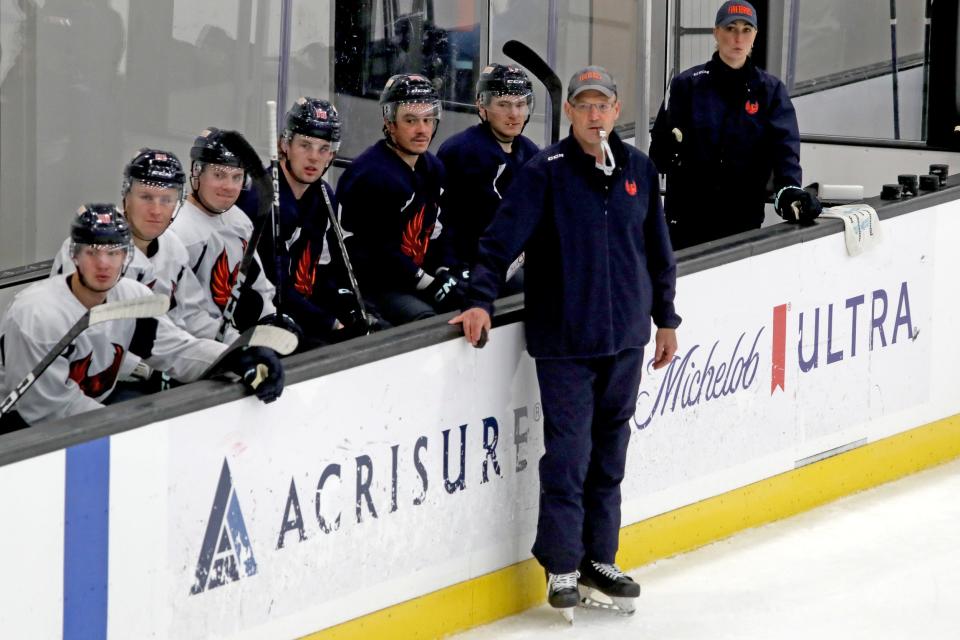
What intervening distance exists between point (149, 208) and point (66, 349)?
1.40 feet

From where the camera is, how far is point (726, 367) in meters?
4.04

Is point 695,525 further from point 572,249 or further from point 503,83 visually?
point 503,83

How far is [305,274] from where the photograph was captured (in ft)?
12.7

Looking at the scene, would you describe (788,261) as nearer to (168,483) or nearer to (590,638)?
(590,638)

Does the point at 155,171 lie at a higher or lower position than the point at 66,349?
higher

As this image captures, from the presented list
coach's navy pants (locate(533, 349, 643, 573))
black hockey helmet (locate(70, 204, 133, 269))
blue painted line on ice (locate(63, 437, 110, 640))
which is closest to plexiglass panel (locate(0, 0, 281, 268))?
black hockey helmet (locate(70, 204, 133, 269))

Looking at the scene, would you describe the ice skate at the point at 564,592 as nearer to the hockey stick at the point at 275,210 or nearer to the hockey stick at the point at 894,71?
the hockey stick at the point at 275,210

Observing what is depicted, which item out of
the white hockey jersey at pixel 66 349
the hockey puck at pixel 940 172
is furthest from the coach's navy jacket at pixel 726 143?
the white hockey jersey at pixel 66 349

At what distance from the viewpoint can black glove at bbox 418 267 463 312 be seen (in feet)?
13.2

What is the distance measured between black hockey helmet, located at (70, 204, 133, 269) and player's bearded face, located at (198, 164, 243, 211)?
1.63 feet

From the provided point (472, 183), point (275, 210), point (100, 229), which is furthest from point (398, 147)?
point (100, 229)

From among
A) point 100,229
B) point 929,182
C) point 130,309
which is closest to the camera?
point 130,309

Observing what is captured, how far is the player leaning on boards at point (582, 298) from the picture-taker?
11.3ft

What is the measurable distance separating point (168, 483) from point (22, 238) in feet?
8.50
